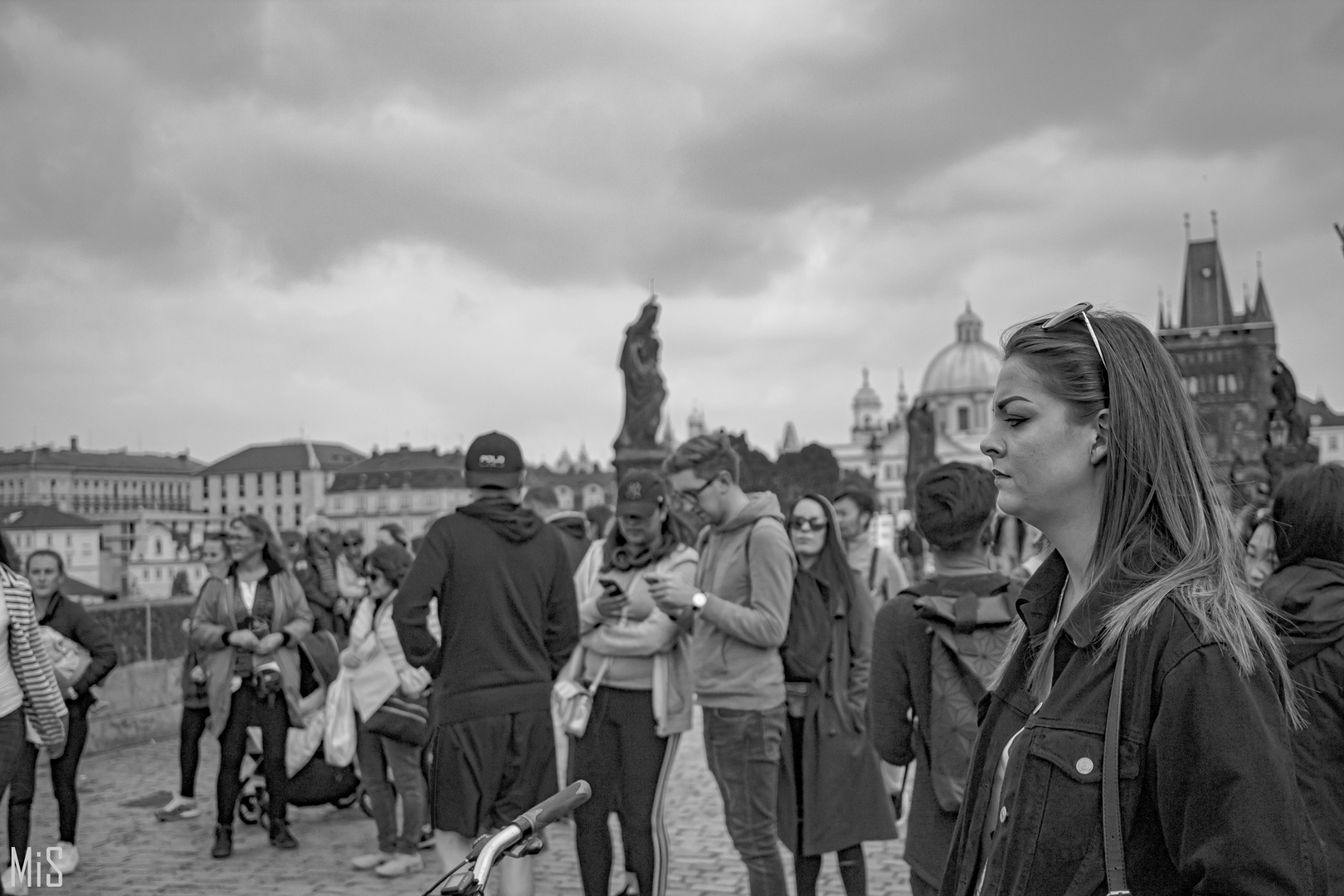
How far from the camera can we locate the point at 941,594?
3.83 metres

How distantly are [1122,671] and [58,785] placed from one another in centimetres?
669

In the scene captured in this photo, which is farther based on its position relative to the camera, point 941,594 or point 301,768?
point 301,768

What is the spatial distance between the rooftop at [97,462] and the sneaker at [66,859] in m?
105

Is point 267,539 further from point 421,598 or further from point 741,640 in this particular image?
point 741,640

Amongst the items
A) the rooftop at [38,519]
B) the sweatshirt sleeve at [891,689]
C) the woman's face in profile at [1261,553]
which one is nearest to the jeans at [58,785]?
the sweatshirt sleeve at [891,689]

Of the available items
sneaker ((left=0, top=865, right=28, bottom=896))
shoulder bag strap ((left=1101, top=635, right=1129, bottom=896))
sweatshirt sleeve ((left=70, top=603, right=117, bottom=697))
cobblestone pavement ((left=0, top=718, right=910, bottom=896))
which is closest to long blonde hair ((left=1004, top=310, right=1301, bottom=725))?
shoulder bag strap ((left=1101, top=635, right=1129, bottom=896))

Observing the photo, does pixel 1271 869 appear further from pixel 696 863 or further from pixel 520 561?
pixel 696 863

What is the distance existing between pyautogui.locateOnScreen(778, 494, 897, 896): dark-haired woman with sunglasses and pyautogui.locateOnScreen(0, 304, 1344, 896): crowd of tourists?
0.04 ft

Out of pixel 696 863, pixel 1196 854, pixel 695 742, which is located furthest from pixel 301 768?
pixel 1196 854

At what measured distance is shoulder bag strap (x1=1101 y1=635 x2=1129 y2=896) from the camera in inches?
64.6

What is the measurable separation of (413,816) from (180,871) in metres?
1.33

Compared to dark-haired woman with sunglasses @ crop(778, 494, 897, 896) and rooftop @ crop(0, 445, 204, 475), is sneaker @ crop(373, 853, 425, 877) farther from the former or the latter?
rooftop @ crop(0, 445, 204, 475)

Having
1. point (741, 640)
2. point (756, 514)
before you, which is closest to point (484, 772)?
point (741, 640)

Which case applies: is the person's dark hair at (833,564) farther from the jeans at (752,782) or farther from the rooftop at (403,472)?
the rooftop at (403,472)
